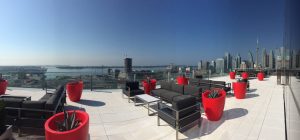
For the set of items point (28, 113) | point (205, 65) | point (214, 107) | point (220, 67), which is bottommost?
point (214, 107)

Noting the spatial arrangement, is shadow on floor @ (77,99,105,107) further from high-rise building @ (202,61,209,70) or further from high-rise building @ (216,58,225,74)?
high-rise building @ (216,58,225,74)

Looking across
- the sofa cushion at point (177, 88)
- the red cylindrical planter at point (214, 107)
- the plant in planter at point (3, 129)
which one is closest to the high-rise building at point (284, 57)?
the red cylindrical planter at point (214, 107)

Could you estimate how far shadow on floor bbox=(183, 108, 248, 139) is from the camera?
3104 millimetres

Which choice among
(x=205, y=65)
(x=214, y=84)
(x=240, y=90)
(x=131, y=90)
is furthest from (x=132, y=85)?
(x=205, y=65)

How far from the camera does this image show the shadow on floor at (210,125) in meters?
3.10

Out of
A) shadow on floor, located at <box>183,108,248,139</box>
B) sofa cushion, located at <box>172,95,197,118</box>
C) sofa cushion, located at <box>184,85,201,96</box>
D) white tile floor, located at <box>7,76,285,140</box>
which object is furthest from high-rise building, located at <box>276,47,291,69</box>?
sofa cushion, located at <box>172,95,197,118</box>

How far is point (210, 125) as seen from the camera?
349 centimetres

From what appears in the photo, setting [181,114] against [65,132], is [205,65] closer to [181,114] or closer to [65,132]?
[181,114]

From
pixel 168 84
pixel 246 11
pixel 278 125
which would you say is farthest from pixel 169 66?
pixel 246 11

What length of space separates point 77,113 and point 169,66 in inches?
316

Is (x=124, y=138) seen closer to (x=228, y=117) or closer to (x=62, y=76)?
(x=228, y=117)

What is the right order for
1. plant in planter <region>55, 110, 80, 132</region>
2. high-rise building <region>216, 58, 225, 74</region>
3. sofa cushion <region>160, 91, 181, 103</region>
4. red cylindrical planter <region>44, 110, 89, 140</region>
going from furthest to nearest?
high-rise building <region>216, 58, 225, 74</region> → sofa cushion <region>160, 91, 181, 103</region> → plant in planter <region>55, 110, 80, 132</region> → red cylindrical planter <region>44, 110, 89, 140</region>

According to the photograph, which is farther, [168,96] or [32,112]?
[168,96]

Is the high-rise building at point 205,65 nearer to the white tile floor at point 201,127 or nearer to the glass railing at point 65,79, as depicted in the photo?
the glass railing at point 65,79
